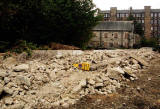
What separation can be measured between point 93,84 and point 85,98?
84cm

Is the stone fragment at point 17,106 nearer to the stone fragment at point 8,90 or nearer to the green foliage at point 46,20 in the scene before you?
the stone fragment at point 8,90

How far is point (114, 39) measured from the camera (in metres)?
33.6

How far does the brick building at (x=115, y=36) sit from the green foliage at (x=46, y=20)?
19982mm

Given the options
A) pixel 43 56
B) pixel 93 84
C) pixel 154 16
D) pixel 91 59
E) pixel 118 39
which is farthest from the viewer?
pixel 154 16

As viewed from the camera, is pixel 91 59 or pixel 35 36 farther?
pixel 35 36

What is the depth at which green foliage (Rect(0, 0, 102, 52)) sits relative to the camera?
31.0ft

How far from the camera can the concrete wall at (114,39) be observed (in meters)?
32.8

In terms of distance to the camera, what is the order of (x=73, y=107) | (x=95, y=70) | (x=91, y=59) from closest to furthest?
1. (x=73, y=107)
2. (x=95, y=70)
3. (x=91, y=59)

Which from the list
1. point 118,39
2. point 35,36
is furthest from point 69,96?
point 118,39

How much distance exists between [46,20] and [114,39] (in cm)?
2524

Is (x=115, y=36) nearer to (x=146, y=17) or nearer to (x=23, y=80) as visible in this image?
(x=146, y=17)

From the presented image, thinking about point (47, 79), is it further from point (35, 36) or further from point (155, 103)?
point (35, 36)

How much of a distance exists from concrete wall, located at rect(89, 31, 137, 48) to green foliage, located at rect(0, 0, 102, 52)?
65.6ft

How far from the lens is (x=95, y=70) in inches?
280
